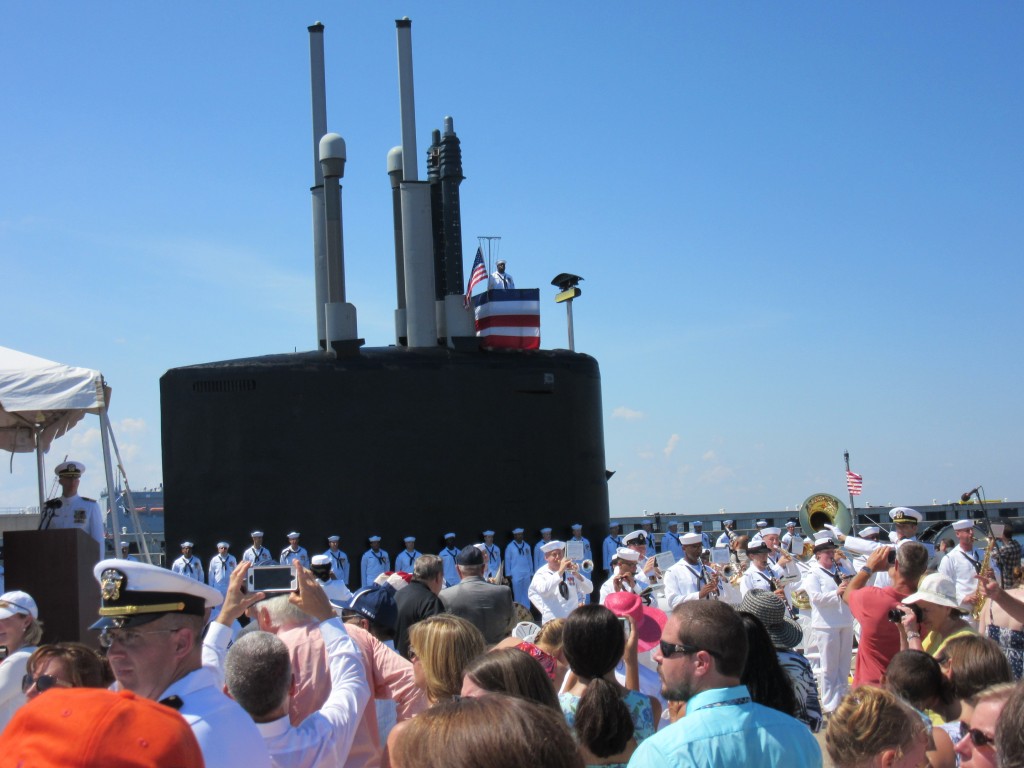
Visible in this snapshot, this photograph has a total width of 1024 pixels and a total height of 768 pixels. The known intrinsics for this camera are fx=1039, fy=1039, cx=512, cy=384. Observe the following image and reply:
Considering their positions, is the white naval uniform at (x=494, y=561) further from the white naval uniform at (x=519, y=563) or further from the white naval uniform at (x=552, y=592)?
the white naval uniform at (x=552, y=592)

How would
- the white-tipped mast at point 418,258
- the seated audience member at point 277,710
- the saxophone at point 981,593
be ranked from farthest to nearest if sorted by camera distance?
the white-tipped mast at point 418,258 < the saxophone at point 981,593 < the seated audience member at point 277,710

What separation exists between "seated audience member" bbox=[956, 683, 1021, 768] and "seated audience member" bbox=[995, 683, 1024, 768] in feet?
3.32

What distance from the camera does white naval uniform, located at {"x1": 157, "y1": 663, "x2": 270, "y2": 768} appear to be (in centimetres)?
261

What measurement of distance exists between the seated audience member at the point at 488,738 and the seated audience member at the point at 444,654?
2.16 metres

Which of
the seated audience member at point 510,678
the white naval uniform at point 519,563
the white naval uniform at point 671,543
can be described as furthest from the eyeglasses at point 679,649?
Result: the white naval uniform at point 671,543

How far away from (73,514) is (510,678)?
601 cm

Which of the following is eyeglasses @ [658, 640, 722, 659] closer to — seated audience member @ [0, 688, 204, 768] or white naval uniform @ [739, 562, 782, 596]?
→ seated audience member @ [0, 688, 204, 768]

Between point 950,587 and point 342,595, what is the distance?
3.76m

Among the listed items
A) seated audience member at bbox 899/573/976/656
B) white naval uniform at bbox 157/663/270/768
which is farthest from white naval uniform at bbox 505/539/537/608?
white naval uniform at bbox 157/663/270/768

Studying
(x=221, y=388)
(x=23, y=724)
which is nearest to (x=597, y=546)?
(x=221, y=388)

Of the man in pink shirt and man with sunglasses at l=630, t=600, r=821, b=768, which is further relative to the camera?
the man in pink shirt

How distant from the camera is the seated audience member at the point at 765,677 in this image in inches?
155

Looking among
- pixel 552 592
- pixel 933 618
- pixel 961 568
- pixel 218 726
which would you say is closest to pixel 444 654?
pixel 218 726

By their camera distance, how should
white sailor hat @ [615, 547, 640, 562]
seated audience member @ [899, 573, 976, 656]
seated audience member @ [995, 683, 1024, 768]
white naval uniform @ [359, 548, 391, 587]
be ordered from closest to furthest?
seated audience member @ [995, 683, 1024, 768]
seated audience member @ [899, 573, 976, 656]
white sailor hat @ [615, 547, 640, 562]
white naval uniform @ [359, 548, 391, 587]
